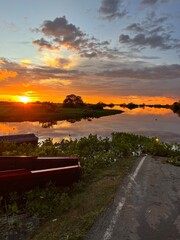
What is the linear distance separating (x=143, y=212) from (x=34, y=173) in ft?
14.7

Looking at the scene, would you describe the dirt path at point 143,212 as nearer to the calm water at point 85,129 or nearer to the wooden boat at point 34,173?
the wooden boat at point 34,173

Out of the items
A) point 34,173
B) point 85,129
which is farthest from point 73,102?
point 34,173

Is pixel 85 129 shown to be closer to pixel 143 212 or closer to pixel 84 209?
pixel 84 209

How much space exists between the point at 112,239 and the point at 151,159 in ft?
36.5

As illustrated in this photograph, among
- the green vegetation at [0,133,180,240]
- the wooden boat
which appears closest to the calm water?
the green vegetation at [0,133,180,240]

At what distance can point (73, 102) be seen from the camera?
128000mm

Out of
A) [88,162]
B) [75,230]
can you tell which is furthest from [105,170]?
[75,230]

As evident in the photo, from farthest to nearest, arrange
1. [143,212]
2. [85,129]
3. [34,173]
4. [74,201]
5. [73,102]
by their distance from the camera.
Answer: [73,102], [85,129], [34,173], [74,201], [143,212]

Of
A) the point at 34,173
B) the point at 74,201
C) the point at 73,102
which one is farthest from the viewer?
the point at 73,102

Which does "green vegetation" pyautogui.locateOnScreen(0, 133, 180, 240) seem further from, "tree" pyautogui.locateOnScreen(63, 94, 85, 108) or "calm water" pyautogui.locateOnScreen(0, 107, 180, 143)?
"tree" pyautogui.locateOnScreen(63, 94, 85, 108)

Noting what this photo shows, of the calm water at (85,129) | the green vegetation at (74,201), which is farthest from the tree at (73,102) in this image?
the green vegetation at (74,201)

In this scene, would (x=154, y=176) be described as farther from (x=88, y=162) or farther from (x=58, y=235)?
(x=58, y=235)

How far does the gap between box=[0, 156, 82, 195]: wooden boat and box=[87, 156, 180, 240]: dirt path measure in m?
2.39

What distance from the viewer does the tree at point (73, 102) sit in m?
126
